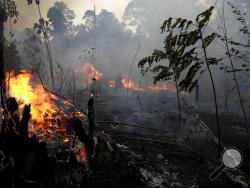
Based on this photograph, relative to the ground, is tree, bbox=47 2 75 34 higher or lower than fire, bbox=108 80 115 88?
higher

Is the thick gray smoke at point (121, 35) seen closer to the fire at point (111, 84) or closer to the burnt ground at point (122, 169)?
the fire at point (111, 84)

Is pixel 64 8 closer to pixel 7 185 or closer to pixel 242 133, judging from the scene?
pixel 242 133

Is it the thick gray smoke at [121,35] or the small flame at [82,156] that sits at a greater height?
the thick gray smoke at [121,35]

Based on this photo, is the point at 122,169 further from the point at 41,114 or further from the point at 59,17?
the point at 59,17

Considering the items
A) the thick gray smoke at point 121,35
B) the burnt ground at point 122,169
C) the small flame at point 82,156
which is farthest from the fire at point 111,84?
the small flame at point 82,156

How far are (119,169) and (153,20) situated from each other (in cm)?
5051

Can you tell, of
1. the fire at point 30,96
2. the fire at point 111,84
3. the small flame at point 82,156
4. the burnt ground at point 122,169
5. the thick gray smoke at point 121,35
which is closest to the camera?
the burnt ground at point 122,169

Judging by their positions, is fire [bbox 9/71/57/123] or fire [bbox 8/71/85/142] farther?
fire [bbox 9/71/57/123]

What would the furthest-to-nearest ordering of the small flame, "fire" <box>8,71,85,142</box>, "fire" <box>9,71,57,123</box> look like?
1. "fire" <box>9,71,57,123</box>
2. "fire" <box>8,71,85,142</box>
3. the small flame

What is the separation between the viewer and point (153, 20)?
54.1 m

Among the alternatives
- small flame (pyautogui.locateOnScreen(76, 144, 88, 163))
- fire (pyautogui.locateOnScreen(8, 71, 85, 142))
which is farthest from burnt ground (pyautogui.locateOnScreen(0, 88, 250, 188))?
fire (pyautogui.locateOnScreen(8, 71, 85, 142))

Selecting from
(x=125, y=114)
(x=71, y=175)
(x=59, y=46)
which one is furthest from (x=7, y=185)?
(x=59, y=46)

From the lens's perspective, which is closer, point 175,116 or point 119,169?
point 119,169

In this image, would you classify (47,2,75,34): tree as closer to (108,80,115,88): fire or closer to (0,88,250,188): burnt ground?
(108,80,115,88): fire
